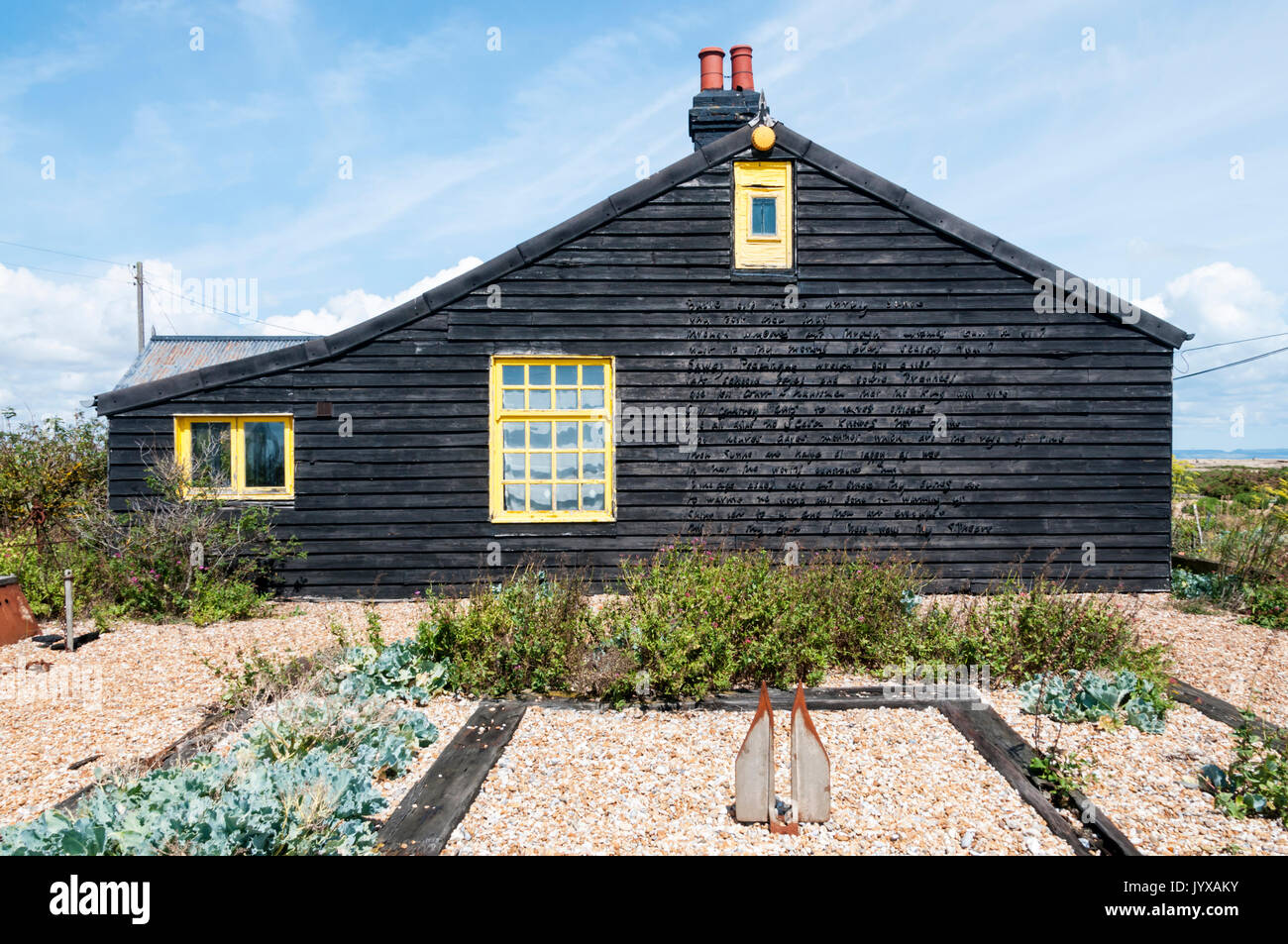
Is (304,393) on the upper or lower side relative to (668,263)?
lower

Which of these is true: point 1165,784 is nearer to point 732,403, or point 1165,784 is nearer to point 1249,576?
point 732,403

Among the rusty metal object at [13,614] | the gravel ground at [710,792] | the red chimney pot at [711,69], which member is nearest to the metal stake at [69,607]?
the rusty metal object at [13,614]

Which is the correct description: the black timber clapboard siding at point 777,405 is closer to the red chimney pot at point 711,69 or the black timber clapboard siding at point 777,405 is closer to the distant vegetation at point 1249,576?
the distant vegetation at point 1249,576

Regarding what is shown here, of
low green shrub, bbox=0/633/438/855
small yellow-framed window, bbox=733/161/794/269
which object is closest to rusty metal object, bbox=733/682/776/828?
low green shrub, bbox=0/633/438/855

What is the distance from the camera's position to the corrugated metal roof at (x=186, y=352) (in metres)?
20.3

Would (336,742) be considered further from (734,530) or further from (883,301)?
(883,301)

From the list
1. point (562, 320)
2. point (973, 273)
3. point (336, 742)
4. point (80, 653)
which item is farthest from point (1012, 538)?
point (80, 653)

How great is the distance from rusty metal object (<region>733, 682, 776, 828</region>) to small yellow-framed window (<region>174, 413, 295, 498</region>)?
6820 millimetres

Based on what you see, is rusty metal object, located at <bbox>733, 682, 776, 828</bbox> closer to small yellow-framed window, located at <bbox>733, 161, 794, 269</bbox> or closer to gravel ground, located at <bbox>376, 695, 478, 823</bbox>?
gravel ground, located at <bbox>376, 695, 478, 823</bbox>

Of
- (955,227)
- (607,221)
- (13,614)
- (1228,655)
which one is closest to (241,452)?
(13,614)

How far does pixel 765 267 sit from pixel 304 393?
17.9 ft

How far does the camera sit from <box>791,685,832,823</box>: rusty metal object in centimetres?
301
